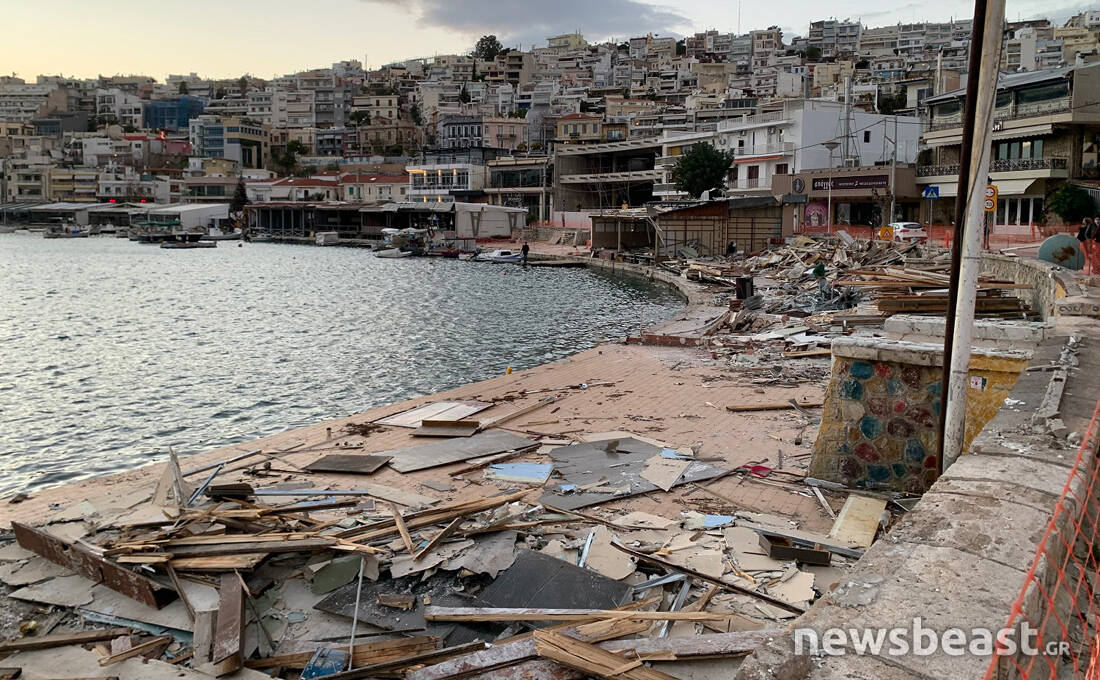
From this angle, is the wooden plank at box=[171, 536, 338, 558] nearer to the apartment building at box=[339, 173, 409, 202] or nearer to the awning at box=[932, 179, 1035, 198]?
the awning at box=[932, 179, 1035, 198]

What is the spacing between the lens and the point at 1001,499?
4598 millimetres

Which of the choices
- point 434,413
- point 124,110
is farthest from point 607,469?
point 124,110

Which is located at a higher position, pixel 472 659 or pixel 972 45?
pixel 972 45

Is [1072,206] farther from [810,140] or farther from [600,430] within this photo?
[600,430]

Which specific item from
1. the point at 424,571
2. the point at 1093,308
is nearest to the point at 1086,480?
the point at 424,571

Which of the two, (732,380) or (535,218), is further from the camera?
(535,218)

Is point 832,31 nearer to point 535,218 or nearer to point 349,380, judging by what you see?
point 535,218

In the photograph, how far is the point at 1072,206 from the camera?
35.1 meters

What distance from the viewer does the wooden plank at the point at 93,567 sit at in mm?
6570

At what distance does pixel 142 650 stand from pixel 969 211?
6.93 metres

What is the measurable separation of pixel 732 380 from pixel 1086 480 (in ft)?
38.1

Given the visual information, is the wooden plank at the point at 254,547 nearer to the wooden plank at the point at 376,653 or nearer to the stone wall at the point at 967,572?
the wooden plank at the point at 376,653

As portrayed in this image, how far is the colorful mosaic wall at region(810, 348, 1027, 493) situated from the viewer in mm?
8719

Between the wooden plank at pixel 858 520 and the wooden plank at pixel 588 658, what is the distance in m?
3.14
